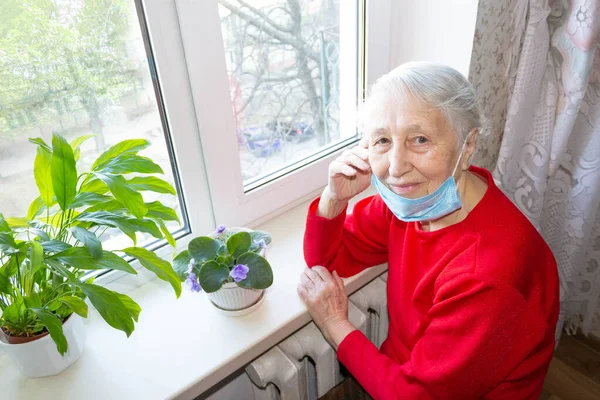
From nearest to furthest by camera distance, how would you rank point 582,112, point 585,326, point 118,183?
point 118,183 → point 582,112 → point 585,326

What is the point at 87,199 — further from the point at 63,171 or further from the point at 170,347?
the point at 170,347

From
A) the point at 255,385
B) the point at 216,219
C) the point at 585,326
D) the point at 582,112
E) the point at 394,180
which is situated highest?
the point at 394,180

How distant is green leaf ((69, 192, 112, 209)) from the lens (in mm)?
860

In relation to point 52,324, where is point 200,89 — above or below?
above

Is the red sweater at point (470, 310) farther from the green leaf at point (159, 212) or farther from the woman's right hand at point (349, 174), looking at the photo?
the green leaf at point (159, 212)

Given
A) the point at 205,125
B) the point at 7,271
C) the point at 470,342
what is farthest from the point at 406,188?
the point at 7,271

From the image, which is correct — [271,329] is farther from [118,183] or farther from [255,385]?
[118,183]

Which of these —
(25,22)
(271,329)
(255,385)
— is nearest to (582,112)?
(271,329)

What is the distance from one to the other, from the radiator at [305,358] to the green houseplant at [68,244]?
0.35 meters

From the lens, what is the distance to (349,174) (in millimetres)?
1067

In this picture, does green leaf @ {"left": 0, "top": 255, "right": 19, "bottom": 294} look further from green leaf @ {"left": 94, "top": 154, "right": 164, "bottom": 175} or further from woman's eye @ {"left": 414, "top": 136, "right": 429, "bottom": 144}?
woman's eye @ {"left": 414, "top": 136, "right": 429, "bottom": 144}

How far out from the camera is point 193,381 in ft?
3.24

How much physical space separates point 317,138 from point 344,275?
1.60 feet

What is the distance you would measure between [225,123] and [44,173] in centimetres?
46
